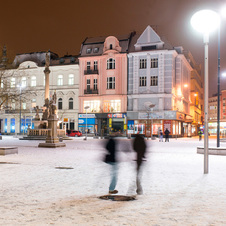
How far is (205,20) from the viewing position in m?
10.3

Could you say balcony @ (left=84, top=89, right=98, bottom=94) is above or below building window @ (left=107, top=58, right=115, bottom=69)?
below

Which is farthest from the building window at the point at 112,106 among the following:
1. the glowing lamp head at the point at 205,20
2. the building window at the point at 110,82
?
the glowing lamp head at the point at 205,20

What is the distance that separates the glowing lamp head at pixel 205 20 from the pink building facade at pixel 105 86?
139 feet

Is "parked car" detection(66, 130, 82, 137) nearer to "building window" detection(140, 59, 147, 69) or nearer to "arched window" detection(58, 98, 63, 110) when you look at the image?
"arched window" detection(58, 98, 63, 110)

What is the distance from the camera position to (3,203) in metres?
6.25

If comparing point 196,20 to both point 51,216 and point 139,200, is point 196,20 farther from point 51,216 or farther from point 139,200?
point 51,216

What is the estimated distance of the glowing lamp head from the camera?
1024 cm

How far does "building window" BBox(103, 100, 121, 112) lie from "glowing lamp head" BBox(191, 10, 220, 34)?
1717 inches

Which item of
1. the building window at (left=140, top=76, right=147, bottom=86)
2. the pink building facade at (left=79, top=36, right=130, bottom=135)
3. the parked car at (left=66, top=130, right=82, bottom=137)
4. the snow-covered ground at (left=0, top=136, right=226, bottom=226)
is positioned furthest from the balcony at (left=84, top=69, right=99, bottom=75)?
the snow-covered ground at (left=0, top=136, right=226, bottom=226)

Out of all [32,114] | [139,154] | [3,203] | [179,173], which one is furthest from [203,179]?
[32,114]

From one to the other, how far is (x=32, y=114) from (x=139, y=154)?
5654cm

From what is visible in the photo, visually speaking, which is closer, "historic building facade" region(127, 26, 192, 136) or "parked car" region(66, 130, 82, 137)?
"historic building facade" region(127, 26, 192, 136)

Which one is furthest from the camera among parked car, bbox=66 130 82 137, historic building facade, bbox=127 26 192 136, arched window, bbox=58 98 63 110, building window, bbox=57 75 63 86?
arched window, bbox=58 98 63 110

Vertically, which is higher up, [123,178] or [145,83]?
[145,83]
